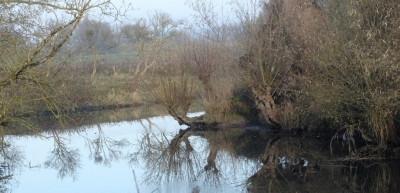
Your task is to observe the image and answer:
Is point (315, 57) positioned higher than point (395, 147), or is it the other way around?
point (315, 57)

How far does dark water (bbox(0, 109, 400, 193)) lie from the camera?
418 inches

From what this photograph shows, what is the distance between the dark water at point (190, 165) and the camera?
10617 millimetres

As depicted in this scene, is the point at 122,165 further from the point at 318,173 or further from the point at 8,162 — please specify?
the point at 318,173

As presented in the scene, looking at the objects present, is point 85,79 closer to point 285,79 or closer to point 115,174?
point 285,79

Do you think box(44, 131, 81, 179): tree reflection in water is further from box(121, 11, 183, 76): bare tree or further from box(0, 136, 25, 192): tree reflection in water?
box(121, 11, 183, 76): bare tree

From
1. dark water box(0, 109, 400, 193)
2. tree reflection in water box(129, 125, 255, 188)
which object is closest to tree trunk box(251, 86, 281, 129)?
dark water box(0, 109, 400, 193)

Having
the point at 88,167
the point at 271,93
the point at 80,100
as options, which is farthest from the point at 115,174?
the point at 80,100

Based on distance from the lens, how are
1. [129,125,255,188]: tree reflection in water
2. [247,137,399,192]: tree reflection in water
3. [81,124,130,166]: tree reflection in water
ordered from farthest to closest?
[81,124,130,166]: tree reflection in water < [129,125,255,188]: tree reflection in water < [247,137,399,192]: tree reflection in water

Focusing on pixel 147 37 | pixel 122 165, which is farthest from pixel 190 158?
pixel 147 37

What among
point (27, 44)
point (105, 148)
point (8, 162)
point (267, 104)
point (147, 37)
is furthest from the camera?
point (147, 37)

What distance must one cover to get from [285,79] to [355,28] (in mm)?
6207

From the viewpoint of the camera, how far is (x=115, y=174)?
12.5m

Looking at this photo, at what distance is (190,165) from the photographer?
1326cm

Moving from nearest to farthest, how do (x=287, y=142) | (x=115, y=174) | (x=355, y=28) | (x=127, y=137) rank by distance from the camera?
1. (x=355, y=28)
2. (x=115, y=174)
3. (x=287, y=142)
4. (x=127, y=137)
